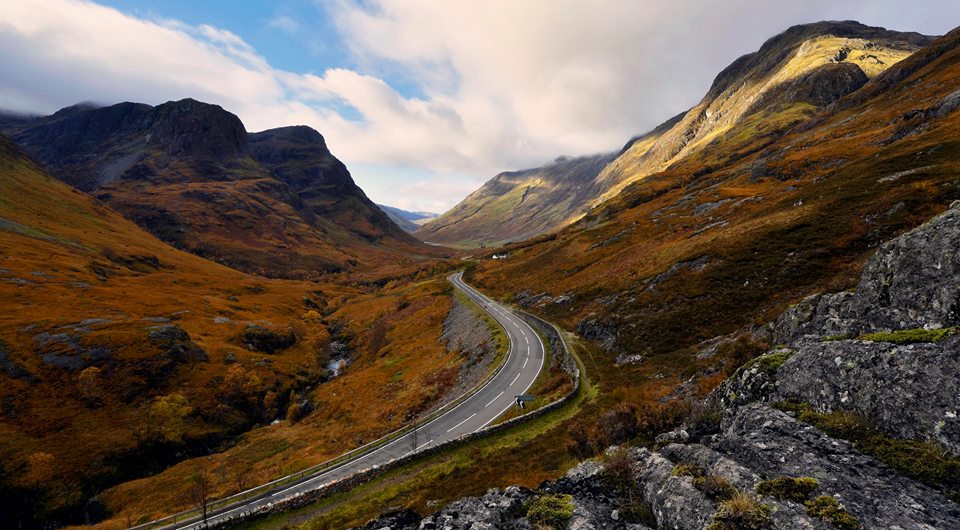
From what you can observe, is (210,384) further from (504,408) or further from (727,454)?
(727,454)

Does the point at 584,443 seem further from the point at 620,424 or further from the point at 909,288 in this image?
the point at 909,288

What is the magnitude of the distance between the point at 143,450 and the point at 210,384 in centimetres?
1471

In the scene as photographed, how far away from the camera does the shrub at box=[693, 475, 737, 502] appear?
10.4 meters

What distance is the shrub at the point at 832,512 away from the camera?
27.3ft

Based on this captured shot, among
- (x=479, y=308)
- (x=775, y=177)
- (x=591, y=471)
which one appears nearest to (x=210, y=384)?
(x=479, y=308)

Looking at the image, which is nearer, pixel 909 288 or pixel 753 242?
pixel 909 288

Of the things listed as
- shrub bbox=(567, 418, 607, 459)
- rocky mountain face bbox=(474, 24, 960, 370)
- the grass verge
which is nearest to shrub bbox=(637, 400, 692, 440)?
shrub bbox=(567, 418, 607, 459)

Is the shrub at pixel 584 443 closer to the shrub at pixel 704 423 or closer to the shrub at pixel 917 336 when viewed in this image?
the shrub at pixel 704 423

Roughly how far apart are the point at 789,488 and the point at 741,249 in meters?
42.3

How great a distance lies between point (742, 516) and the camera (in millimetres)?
9391

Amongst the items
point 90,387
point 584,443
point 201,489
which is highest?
point 584,443

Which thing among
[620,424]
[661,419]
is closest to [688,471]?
[661,419]

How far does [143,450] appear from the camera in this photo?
1825 inches

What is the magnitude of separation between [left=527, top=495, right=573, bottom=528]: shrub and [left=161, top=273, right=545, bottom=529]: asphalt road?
1822 centimetres
